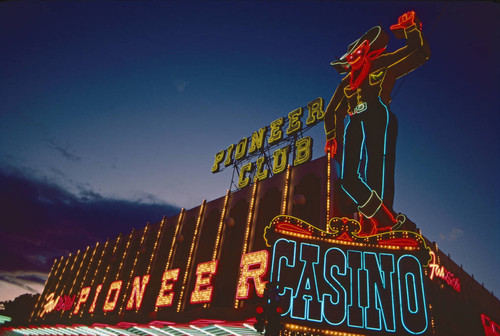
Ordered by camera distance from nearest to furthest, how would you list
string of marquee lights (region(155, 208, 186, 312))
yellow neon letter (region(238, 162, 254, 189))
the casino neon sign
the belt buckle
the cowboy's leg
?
1. the casino neon sign
2. the cowboy's leg
3. the belt buckle
4. string of marquee lights (region(155, 208, 186, 312))
5. yellow neon letter (region(238, 162, 254, 189))

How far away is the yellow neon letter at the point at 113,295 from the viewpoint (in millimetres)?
24078

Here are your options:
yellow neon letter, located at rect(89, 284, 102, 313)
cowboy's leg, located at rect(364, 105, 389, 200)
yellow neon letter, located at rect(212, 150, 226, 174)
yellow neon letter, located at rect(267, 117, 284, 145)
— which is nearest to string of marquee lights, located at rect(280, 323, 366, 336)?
cowboy's leg, located at rect(364, 105, 389, 200)

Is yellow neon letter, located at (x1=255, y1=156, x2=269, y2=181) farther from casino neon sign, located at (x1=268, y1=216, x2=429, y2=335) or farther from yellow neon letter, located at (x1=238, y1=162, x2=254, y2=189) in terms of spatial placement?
casino neon sign, located at (x1=268, y1=216, x2=429, y2=335)

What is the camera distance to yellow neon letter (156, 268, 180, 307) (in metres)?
19.8

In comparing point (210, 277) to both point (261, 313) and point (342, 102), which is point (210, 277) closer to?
point (261, 313)

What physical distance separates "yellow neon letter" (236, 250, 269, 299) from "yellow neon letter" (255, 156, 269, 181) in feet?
19.9

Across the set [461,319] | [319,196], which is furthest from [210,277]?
[461,319]

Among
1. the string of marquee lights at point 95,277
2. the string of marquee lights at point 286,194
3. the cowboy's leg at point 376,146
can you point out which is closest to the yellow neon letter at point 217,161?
the string of marquee lights at point 286,194

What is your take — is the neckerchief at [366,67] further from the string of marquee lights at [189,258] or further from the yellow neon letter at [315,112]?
the string of marquee lights at [189,258]

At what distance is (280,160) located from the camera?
22.8 m

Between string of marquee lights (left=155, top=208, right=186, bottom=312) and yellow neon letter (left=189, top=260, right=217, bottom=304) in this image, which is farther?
string of marquee lights (left=155, top=208, right=186, bottom=312)

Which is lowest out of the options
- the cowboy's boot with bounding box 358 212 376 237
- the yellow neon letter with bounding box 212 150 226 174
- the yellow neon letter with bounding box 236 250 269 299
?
the yellow neon letter with bounding box 236 250 269 299

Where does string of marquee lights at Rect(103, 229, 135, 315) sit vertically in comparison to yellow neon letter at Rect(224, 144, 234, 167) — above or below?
below

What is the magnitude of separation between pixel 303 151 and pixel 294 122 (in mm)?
4130
